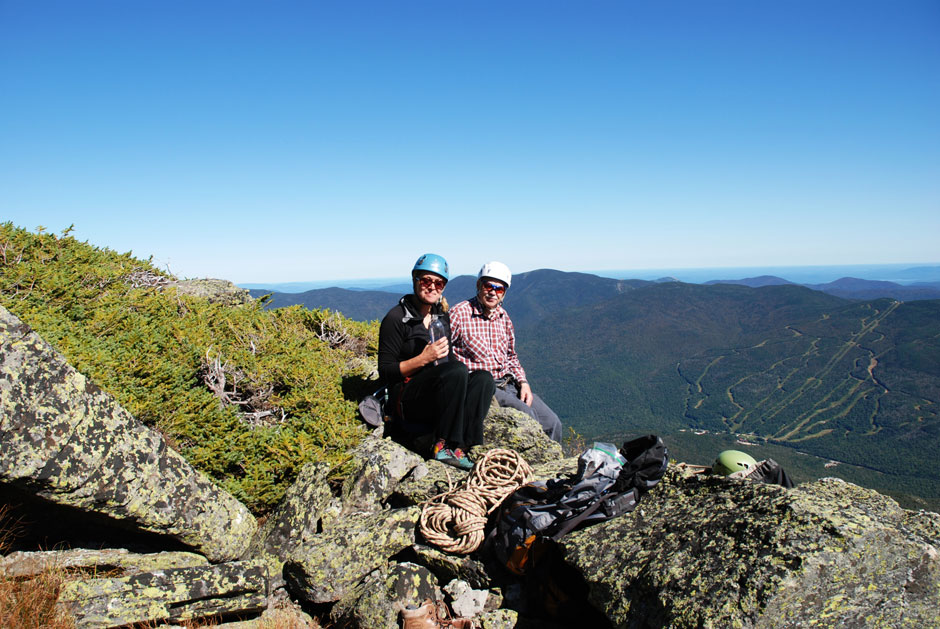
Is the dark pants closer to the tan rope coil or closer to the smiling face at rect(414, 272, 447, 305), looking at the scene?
the tan rope coil

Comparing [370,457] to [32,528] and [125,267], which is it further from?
[125,267]

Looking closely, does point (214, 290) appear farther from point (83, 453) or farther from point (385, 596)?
point (385, 596)

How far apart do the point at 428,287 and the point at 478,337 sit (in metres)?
1.28

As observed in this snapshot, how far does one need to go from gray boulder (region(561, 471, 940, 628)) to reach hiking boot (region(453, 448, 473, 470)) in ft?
8.73

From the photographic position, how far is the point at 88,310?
7.09 meters

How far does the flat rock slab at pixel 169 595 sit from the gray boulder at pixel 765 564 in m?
2.85

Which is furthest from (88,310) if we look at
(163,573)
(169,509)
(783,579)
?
(783,579)

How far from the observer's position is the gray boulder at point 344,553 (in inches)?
185

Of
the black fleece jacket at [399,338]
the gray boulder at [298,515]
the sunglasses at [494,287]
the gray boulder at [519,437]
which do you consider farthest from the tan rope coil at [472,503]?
the sunglasses at [494,287]

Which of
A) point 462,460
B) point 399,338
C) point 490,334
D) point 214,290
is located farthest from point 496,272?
point 214,290

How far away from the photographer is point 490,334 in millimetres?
7730

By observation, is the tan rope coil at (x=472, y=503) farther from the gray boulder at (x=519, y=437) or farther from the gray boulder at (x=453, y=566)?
the gray boulder at (x=519, y=437)

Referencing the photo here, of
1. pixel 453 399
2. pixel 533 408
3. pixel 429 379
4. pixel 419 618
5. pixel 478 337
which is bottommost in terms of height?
pixel 419 618

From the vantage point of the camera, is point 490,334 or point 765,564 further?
point 490,334
